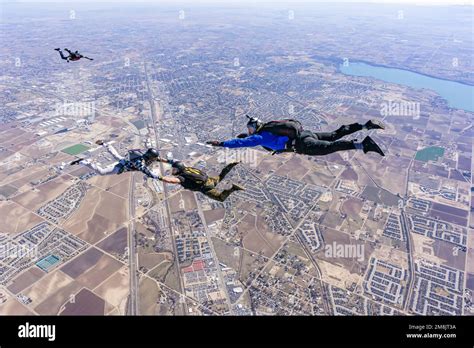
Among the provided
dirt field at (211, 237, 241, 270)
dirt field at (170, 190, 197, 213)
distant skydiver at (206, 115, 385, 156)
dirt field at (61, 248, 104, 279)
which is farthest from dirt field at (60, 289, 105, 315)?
distant skydiver at (206, 115, 385, 156)

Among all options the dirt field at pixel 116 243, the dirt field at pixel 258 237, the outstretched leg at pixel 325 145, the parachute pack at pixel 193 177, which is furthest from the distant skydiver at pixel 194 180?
the dirt field at pixel 116 243

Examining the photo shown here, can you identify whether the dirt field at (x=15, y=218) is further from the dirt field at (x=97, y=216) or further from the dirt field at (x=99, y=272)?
the dirt field at (x=99, y=272)

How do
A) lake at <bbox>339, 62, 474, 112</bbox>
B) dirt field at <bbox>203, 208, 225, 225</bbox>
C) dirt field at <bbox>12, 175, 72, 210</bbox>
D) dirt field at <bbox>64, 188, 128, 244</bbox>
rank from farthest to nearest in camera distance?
1. lake at <bbox>339, 62, 474, 112</bbox>
2. dirt field at <bbox>12, 175, 72, 210</bbox>
3. dirt field at <bbox>203, 208, 225, 225</bbox>
4. dirt field at <bbox>64, 188, 128, 244</bbox>

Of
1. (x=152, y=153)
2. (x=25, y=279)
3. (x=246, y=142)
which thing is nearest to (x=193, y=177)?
(x=152, y=153)

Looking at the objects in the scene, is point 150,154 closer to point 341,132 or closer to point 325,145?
point 325,145

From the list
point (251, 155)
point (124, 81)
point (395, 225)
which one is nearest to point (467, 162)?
point (395, 225)

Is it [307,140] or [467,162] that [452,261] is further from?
[307,140]

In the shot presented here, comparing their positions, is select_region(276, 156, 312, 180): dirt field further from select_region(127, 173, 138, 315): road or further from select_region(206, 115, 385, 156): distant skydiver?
select_region(206, 115, 385, 156): distant skydiver

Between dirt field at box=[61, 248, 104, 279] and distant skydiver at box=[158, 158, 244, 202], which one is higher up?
distant skydiver at box=[158, 158, 244, 202]
